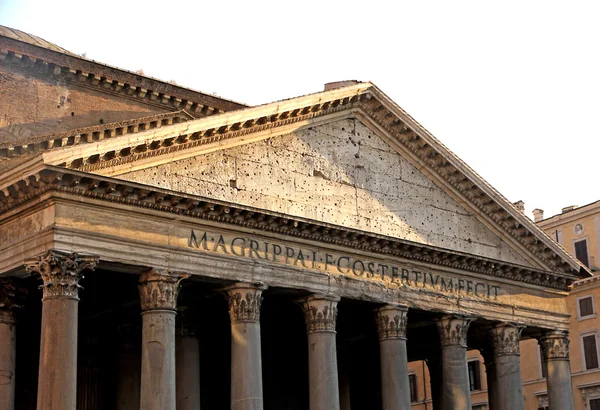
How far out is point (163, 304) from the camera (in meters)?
17.2

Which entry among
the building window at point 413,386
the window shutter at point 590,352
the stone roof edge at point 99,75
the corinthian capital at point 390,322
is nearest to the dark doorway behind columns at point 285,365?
the corinthian capital at point 390,322

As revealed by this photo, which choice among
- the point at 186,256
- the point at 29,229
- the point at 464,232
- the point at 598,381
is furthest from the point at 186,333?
the point at 598,381

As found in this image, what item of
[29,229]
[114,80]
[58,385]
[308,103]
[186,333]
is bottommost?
[58,385]

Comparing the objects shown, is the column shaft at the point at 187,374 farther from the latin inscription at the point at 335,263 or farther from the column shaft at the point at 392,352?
the column shaft at the point at 392,352

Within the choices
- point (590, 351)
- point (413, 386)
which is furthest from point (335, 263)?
point (413, 386)

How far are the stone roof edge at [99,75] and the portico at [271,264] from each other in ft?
16.1

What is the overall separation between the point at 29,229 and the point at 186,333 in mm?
4140

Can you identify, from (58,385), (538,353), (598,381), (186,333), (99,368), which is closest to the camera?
(58,385)

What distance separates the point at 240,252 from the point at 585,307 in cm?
1967

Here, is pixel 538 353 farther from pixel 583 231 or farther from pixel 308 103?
pixel 308 103

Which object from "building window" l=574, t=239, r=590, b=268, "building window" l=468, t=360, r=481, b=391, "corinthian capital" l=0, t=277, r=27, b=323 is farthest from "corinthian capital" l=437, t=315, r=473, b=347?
"building window" l=468, t=360, r=481, b=391

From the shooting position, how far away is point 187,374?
19.3 m

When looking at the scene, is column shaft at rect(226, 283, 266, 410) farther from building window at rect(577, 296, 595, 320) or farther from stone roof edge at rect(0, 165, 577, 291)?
building window at rect(577, 296, 595, 320)

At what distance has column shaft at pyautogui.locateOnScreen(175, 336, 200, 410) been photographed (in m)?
19.0
